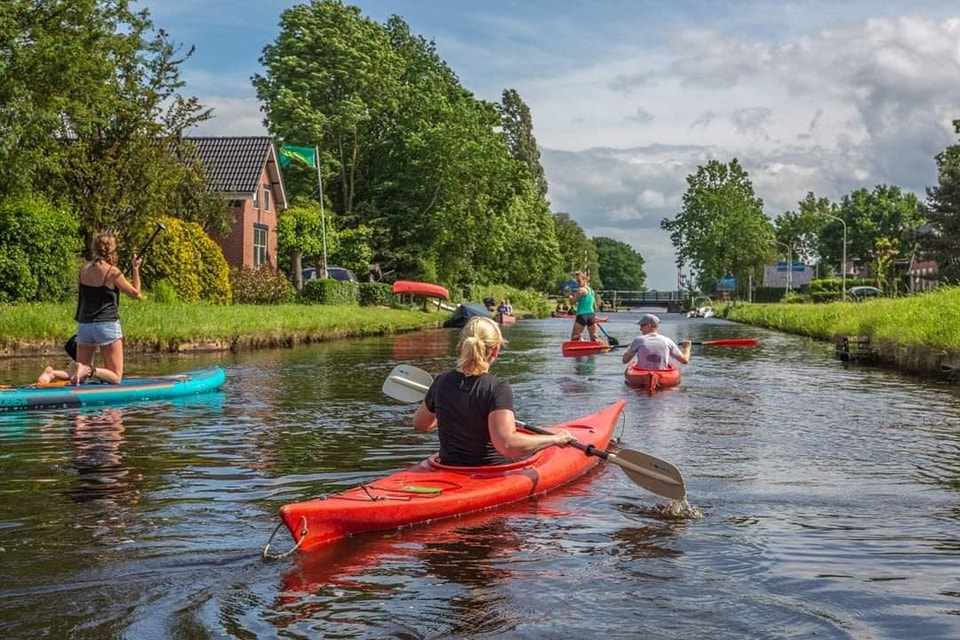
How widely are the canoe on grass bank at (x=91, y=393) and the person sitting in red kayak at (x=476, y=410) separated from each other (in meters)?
6.96

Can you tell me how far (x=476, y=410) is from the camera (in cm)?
702

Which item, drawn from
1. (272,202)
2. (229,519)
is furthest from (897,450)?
(272,202)

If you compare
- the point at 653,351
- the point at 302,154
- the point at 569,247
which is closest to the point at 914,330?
the point at 653,351

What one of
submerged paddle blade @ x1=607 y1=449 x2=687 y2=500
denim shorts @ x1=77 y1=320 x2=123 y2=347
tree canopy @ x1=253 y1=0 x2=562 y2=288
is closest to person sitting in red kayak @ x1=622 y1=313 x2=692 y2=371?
denim shorts @ x1=77 y1=320 x2=123 y2=347

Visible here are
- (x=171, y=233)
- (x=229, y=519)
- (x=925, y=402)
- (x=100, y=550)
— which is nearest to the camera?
(x=100, y=550)

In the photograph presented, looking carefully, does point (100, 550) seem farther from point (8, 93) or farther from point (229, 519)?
point (8, 93)

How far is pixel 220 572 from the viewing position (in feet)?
19.0

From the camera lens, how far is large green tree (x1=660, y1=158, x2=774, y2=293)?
85.3m

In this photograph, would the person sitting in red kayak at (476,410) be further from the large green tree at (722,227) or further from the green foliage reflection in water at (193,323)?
the large green tree at (722,227)

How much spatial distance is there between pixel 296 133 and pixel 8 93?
28449 mm

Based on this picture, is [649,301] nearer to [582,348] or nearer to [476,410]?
[582,348]

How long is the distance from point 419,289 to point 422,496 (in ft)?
139

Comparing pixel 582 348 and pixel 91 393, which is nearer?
pixel 91 393

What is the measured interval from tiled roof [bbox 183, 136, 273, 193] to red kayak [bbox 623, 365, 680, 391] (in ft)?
104
